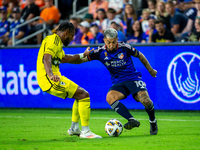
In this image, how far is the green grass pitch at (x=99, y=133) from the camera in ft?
18.0

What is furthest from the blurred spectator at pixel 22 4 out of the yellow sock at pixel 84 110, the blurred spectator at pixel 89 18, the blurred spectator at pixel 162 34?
the yellow sock at pixel 84 110

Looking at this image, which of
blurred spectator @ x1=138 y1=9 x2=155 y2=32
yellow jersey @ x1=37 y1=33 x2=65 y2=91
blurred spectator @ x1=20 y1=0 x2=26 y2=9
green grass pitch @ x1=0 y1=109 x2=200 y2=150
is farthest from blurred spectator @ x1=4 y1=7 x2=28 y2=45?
yellow jersey @ x1=37 y1=33 x2=65 y2=91

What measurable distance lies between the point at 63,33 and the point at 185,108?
507 centimetres

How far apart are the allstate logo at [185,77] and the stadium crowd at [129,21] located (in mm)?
1243

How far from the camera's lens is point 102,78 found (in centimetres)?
1111

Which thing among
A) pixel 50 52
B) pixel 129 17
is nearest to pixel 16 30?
pixel 129 17

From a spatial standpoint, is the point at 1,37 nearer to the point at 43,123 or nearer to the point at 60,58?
the point at 43,123

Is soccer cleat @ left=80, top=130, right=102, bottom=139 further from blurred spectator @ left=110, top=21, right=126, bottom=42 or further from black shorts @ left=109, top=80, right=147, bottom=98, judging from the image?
blurred spectator @ left=110, top=21, right=126, bottom=42

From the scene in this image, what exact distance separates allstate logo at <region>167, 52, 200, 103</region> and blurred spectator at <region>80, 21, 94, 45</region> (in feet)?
11.9

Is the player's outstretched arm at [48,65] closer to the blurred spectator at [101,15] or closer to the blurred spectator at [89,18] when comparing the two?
the blurred spectator at [101,15]

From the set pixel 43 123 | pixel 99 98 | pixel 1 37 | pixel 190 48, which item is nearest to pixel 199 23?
pixel 190 48

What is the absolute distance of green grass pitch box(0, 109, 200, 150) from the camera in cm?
549

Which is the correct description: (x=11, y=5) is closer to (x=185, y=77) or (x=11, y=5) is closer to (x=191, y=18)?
(x=191, y=18)

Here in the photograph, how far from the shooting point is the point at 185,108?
1026 centimetres
